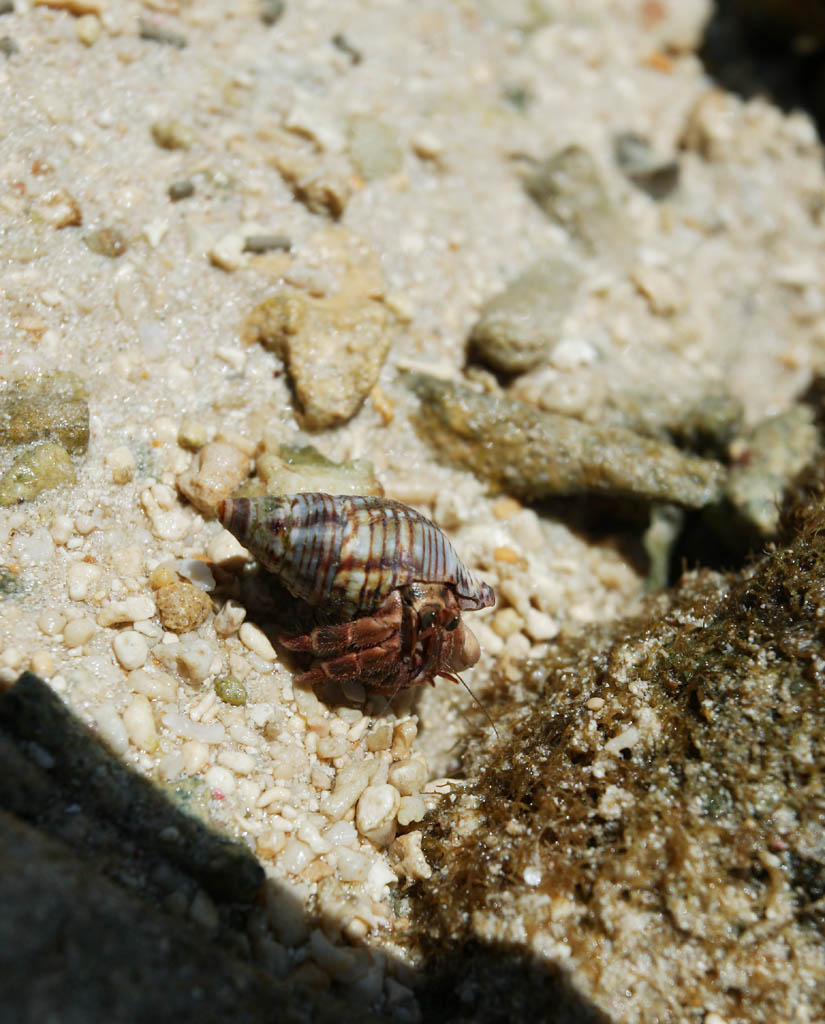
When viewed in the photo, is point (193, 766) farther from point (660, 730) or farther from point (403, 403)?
point (403, 403)

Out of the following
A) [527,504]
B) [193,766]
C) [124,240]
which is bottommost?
[193,766]

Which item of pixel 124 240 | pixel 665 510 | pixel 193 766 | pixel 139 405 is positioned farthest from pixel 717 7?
pixel 193 766

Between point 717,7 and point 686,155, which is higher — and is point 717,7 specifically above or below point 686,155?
above

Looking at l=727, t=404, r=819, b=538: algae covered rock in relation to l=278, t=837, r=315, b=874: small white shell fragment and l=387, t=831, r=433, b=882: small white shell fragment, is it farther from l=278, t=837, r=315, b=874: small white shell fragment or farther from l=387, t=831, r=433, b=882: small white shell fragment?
l=278, t=837, r=315, b=874: small white shell fragment

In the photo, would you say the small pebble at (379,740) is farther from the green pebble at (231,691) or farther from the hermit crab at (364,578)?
the green pebble at (231,691)

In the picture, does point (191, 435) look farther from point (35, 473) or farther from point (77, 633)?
point (77, 633)

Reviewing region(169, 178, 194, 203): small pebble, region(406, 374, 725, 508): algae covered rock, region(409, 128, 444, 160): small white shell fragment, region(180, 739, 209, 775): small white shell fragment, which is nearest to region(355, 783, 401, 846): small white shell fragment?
region(180, 739, 209, 775): small white shell fragment
